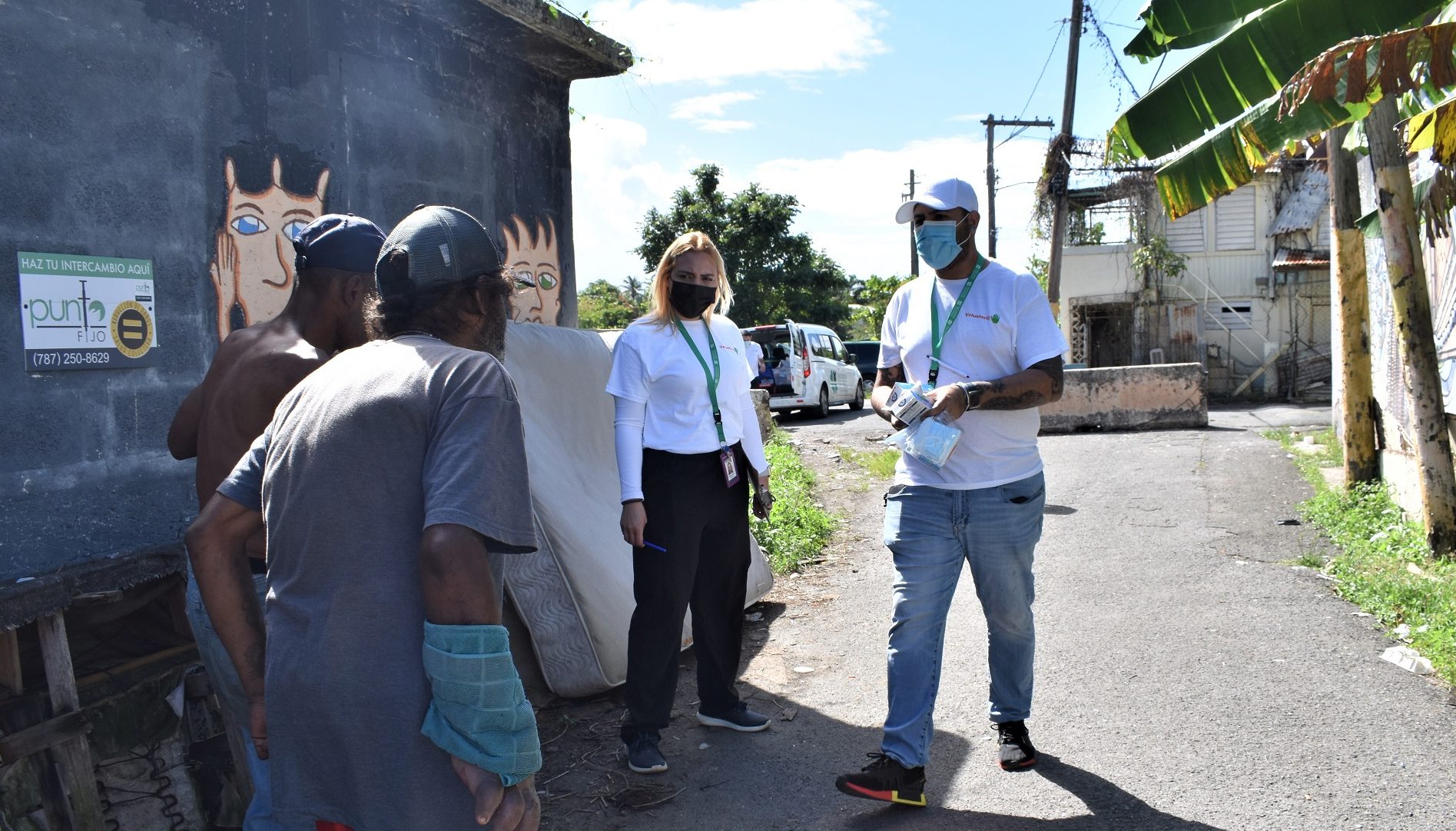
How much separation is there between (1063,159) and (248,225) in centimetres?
1934

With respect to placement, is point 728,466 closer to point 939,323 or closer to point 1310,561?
point 939,323

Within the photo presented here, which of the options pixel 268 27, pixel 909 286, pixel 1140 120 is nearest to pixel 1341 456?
pixel 1140 120

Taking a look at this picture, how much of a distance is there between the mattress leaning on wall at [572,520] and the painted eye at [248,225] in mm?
1170

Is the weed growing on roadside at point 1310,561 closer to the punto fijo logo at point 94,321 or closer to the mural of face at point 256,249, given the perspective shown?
the mural of face at point 256,249

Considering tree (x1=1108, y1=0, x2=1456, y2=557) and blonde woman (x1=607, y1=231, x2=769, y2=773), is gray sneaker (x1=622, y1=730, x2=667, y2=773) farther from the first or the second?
tree (x1=1108, y1=0, x2=1456, y2=557)

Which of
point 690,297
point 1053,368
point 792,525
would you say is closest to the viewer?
point 1053,368

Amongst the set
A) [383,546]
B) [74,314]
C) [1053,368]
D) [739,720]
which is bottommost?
[739,720]

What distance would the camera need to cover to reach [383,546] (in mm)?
1791

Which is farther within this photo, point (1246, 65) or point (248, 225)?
point (1246, 65)

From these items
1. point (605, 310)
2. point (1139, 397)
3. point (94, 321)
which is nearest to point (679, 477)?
point (94, 321)

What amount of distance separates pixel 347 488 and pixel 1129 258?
27665 mm

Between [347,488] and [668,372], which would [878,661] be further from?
[347,488]

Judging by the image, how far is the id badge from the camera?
422cm

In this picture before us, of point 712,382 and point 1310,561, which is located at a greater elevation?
point 712,382
